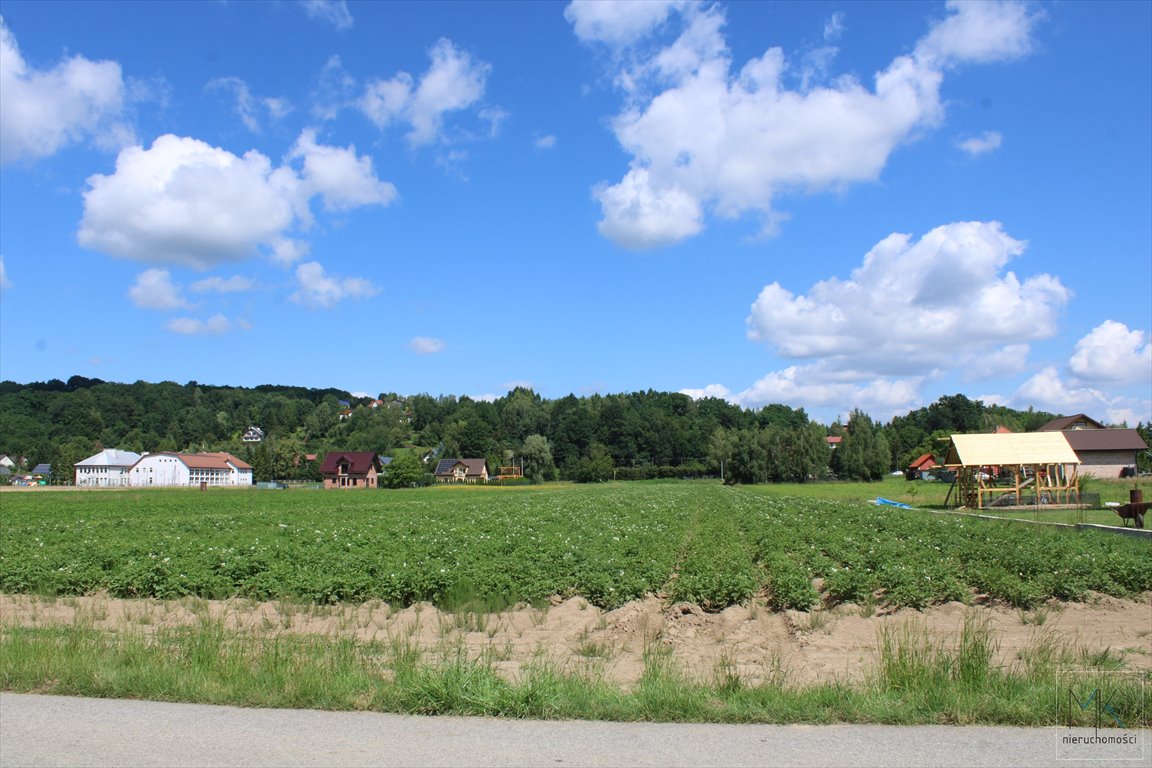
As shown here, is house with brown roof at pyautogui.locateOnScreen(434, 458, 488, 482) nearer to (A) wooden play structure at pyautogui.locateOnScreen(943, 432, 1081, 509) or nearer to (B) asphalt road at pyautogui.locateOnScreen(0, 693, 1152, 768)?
Result: (A) wooden play structure at pyautogui.locateOnScreen(943, 432, 1081, 509)

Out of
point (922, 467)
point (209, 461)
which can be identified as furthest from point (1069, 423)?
point (209, 461)

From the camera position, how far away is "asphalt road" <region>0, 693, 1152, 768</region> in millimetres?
5320

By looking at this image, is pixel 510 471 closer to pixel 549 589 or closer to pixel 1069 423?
pixel 1069 423

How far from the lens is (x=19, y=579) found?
15.2 m

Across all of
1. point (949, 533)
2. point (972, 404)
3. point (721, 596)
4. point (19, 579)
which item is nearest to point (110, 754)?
point (721, 596)

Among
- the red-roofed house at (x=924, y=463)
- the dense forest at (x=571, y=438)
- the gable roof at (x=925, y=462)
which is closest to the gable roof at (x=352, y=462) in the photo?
the dense forest at (x=571, y=438)

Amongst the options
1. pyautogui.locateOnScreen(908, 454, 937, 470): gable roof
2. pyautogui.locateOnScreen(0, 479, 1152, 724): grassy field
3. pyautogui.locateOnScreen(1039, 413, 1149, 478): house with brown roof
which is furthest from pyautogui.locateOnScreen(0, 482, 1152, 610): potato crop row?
pyautogui.locateOnScreen(908, 454, 937, 470): gable roof

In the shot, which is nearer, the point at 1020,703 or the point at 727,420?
the point at 1020,703

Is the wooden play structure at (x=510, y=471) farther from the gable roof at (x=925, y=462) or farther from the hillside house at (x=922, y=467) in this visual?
the gable roof at (x=925, y=462)

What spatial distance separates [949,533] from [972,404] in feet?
527

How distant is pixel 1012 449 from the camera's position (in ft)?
134

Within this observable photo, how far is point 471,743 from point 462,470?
5764 inches

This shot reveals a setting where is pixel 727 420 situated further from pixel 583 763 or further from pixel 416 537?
pixel 583 763

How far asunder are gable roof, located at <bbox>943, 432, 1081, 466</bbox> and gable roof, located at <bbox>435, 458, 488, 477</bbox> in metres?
117
